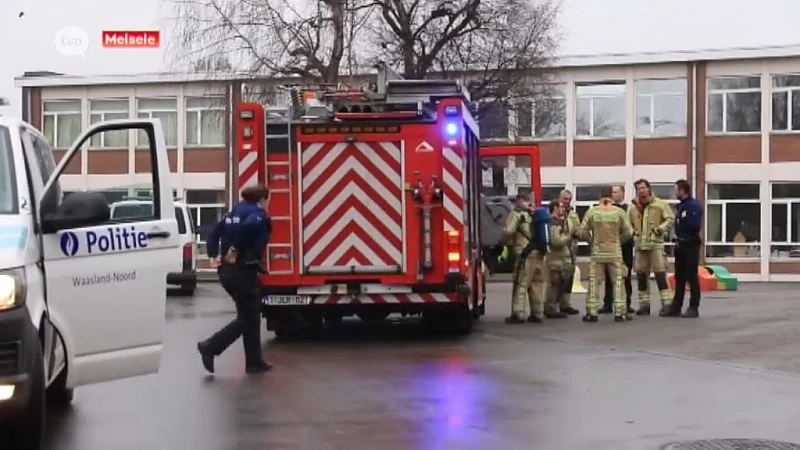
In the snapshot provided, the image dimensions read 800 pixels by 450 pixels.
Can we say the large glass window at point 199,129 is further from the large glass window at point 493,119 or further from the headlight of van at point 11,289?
the headlight of van at point 11,289

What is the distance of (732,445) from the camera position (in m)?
7.70

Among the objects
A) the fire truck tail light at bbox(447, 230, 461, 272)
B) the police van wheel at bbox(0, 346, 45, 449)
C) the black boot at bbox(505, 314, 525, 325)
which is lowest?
the black boot at bbox(505, 314, 525, 325)

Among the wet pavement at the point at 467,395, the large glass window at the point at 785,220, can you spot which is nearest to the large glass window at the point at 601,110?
the large glass window at the point at 785,220

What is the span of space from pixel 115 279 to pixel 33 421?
100cm

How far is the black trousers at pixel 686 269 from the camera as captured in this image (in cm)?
1672

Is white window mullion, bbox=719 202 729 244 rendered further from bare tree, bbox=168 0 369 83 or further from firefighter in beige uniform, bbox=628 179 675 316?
firefighter in beige uniform, bbox=628 179 675 316

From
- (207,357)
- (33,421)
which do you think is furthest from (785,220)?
(33,421)

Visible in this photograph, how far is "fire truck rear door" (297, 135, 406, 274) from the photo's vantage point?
14.3m

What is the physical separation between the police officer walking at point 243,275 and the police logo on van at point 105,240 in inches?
151

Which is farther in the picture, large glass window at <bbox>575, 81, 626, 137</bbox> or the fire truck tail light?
large glass window at <bbox>575, 81, 626, 137</bbox>

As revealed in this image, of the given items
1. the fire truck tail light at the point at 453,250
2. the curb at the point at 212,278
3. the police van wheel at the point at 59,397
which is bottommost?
the curb at the point at 212,278

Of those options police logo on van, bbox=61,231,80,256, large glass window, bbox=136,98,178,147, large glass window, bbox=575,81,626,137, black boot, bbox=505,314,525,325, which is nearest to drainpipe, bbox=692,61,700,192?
large glass window, bbox=575,81,626,137

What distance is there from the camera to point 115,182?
153ft

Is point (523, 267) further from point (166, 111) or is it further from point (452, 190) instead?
point (166, 111)
